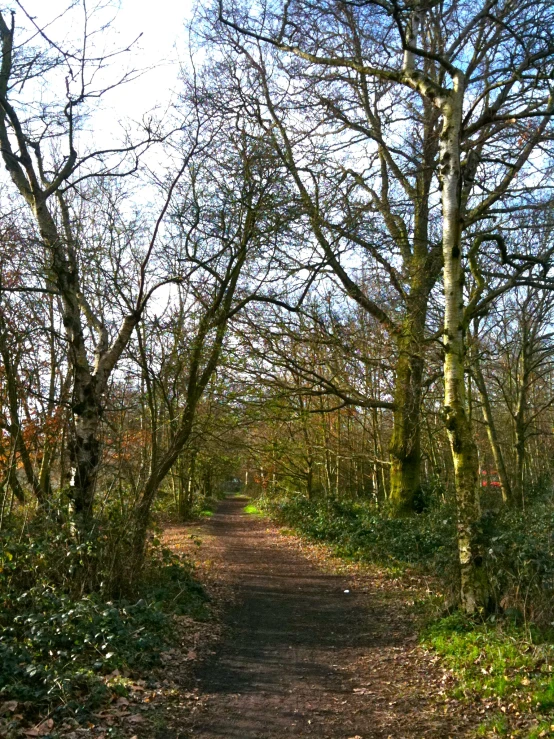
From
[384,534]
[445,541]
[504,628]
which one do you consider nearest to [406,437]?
[384,534]

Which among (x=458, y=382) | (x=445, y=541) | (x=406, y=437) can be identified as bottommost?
(x=445, y=541)

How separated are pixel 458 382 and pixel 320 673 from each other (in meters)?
3.65

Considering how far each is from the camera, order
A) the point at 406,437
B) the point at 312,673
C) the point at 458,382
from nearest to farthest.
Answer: the point at 312,673 → the point at 458,382 → the point at 406,437

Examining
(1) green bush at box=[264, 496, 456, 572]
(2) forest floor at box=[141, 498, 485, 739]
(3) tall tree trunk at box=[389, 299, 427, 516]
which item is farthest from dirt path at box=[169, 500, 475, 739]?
(3) tall tree trunk at box=[389, 299, 427, 516]

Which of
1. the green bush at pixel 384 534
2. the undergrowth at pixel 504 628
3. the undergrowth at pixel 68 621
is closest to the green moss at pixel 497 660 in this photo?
the undergrowth at pixel 504 628

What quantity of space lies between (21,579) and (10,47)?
7.51m

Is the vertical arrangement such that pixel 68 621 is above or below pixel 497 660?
above

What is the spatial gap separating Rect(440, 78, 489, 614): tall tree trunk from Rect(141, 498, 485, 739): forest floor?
107cm

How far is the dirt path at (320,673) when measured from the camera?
4.88 m

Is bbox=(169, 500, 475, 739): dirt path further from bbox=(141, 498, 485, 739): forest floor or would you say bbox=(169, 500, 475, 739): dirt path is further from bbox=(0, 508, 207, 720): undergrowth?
bbox=(0, 508, 207, 720): undergrowth

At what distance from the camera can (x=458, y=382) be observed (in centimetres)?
730

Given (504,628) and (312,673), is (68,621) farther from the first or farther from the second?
(504,628)

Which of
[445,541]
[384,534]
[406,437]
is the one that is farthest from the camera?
[406,437]

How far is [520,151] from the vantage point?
10.7 m
